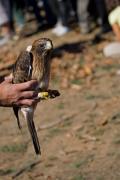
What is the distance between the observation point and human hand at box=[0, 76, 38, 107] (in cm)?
349

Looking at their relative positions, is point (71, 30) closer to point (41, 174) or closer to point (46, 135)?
point (46, 135)

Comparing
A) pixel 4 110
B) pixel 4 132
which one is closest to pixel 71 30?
pixel 4 110

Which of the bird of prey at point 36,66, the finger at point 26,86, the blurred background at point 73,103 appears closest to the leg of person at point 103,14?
the blurred background at point 73,103

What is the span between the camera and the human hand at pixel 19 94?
11.5 feet

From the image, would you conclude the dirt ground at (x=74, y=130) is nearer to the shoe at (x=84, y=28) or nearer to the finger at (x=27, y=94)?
the shoe at (x=84, y=28)

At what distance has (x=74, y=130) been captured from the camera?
258 inches

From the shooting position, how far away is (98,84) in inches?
316

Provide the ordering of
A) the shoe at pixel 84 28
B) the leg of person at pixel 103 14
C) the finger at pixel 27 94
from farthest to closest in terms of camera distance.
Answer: the shoe at pixel 84 28
the leg of person at pixel 103 14
the finger at pixel 27 94

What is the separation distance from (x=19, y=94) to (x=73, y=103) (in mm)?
4021

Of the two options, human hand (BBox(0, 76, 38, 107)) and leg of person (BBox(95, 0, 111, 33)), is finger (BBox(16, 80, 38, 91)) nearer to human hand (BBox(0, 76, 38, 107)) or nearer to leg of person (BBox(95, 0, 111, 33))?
human hand (BBox(0, 76, 38, 107))

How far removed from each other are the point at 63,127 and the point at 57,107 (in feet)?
2.61

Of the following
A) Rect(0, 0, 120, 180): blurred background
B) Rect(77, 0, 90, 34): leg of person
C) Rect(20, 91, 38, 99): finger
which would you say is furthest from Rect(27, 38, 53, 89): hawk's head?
Rect(77, 0, 90, 34): leg of person

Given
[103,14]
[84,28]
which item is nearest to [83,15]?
[84,28]

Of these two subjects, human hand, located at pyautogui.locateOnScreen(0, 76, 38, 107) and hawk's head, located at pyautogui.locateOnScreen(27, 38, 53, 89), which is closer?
human hand, located at pyautogui.locateOnScreen(0, 76, 38, 107)
